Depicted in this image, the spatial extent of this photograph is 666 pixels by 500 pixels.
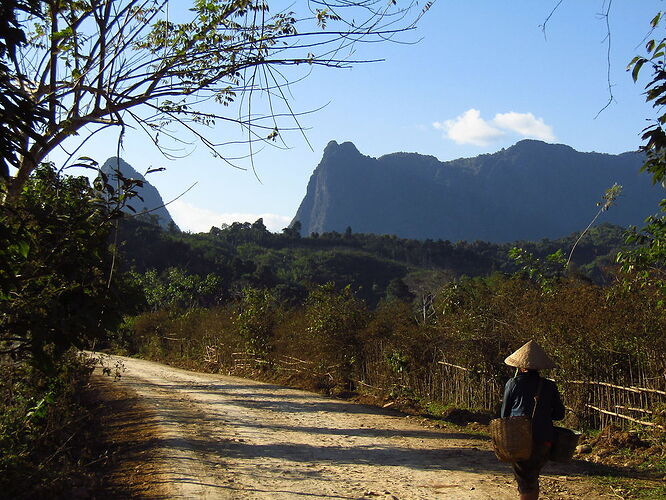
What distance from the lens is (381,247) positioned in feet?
269

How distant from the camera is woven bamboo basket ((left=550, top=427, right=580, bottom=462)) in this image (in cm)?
585

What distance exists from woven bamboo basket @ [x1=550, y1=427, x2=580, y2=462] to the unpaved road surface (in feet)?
3.62

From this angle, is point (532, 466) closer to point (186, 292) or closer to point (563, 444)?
point (563, 444)

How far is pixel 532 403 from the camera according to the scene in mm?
5945

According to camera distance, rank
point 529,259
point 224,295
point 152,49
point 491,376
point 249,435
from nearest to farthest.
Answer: point 152,49 → point 249,435 → point 491,376 → point 529,259 → point 224,295

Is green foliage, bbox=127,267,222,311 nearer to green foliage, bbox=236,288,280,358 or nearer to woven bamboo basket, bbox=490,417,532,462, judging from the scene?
green foliage, bbox=236,288,280,358

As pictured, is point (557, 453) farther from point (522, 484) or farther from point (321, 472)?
point (321, 472)

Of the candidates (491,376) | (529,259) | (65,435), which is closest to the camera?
(65,435)

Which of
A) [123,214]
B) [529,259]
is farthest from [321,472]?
[529,259]

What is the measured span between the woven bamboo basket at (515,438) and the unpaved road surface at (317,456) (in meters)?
1.23

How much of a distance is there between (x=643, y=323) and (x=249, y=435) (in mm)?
6197

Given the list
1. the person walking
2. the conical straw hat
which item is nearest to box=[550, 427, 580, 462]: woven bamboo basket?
the person walking

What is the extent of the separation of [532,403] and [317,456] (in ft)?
12.6

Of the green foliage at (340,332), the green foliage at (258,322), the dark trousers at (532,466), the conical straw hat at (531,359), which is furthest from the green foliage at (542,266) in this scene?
the green foliage at (258,322)
